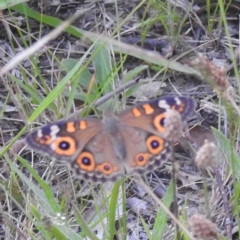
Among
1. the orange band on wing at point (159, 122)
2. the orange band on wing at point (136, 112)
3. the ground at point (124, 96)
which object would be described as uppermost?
the orange band on wing at point (136, 112)

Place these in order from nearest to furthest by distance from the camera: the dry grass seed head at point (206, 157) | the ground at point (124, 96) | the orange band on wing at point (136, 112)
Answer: the dry grass seed head at point (206, 157) → the orange band on wing at point (136, 112) → the ground at point (124, 96)

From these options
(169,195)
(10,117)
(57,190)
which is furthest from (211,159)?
(10,117)

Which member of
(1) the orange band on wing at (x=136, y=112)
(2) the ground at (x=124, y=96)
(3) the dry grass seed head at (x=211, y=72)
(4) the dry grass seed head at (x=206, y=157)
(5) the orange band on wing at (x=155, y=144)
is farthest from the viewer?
(2) the ground at (x=124, y=96)

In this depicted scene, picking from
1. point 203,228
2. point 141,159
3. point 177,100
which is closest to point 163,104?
point 177,100

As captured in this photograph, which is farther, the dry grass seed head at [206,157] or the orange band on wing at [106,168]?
the orange band on wing at [106,168]

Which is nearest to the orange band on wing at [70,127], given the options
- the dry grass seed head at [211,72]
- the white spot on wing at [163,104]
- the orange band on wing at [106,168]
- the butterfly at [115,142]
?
the butterfly at [115,142]

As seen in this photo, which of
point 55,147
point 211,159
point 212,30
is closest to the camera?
point 211,159

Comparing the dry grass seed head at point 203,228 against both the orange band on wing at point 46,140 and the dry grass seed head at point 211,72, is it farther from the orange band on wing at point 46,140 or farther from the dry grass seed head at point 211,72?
the orange band on wing at point 46,140

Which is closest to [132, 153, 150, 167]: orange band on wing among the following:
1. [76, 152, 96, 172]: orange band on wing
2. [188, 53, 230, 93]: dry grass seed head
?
[76, 152, 96, 172]: orange band on wing

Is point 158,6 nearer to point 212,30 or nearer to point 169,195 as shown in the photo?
point 212,30
